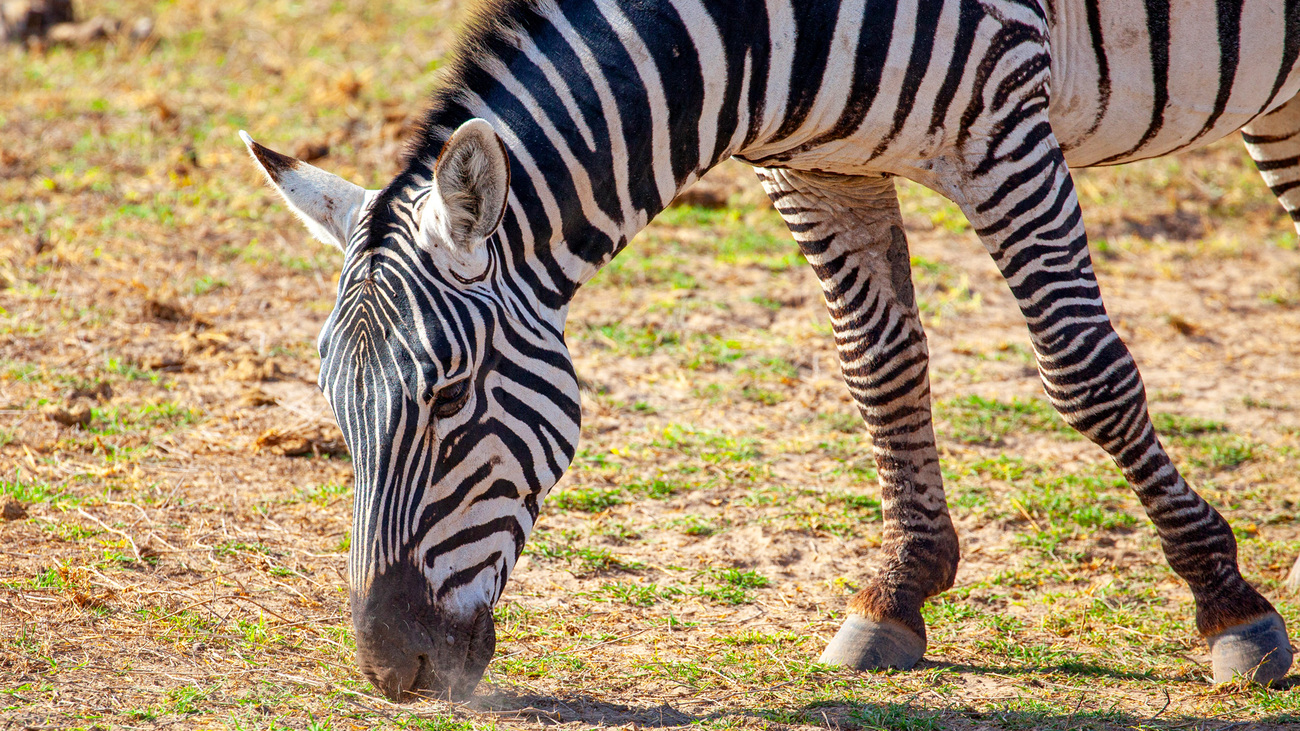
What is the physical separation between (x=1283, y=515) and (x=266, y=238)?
19.9 feet

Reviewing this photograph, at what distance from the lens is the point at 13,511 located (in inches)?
167

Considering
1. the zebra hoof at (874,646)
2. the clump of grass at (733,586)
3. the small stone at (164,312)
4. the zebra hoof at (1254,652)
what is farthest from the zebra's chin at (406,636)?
the small stone at (164,312)

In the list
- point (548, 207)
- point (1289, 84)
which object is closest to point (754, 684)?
point (548, 207)

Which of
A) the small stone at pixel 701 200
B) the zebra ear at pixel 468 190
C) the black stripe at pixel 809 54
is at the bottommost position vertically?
the zebra ear at pixel 468 190

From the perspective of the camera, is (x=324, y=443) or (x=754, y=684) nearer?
(x=754, y=684)

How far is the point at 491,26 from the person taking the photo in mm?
3139

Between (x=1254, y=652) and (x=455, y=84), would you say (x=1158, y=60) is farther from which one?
(x=455, y=84)

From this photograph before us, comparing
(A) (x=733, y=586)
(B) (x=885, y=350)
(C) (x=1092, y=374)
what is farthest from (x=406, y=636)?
(C) (x=1092, y=374)

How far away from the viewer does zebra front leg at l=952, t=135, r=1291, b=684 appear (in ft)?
11.3

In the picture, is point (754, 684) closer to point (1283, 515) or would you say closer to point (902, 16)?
point (902, 16)

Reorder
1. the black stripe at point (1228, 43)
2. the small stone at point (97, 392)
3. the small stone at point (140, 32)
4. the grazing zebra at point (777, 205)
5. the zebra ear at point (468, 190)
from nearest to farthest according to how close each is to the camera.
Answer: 1. the zebra ear at point (468, 190)
2. the grazing zebra at point (777, 205)
3. the black stripe at point (1228, 43)
4. the small stone at point (97, 392)
5. the small stone at point (140, 32)

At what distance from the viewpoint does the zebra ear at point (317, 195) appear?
9.92 ft

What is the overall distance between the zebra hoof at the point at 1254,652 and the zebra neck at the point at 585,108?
7.84 ft

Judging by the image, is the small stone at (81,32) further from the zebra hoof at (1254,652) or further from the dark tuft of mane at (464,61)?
the zebra hoof at (1254,652)
